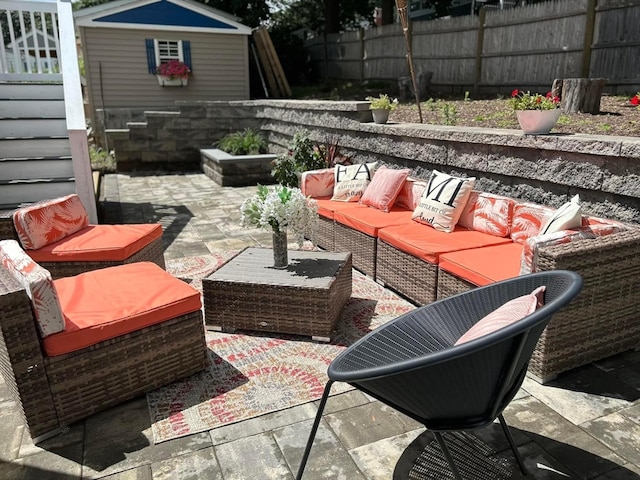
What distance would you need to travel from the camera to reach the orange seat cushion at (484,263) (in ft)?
9.12

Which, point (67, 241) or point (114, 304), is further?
point (67, 241)

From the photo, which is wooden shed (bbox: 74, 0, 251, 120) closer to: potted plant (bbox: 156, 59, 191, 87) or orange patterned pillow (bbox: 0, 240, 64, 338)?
potted plant (bbox: 156, 59, 191, 87)

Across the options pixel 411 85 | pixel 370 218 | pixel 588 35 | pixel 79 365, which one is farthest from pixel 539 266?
pixel 411 85

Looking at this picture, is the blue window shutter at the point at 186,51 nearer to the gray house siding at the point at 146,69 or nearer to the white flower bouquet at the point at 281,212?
the gray house siding at the point at 146,69

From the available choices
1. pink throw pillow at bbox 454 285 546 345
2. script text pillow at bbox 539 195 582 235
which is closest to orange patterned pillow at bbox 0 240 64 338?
pink throw pillow at bbox 454 285 546 345

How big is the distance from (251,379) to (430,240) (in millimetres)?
1597

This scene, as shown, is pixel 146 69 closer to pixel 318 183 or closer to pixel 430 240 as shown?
pixel 318 183

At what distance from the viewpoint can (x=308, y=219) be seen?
307 cm

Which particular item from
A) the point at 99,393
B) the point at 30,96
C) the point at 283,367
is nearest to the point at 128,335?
the point at 99,393

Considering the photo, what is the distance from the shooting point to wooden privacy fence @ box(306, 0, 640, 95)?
702cm

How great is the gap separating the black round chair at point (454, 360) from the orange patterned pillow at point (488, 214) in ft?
5.80

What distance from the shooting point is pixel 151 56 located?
11.4 m

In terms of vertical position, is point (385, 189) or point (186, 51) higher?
point (186, 51)

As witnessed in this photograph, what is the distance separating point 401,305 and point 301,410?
137 centimetres
